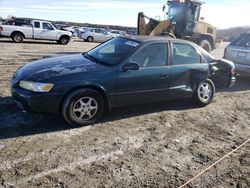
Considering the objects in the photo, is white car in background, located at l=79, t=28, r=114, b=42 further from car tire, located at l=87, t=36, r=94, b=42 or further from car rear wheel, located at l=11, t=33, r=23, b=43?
car rear wheel, located at l=11, t=33, r=23, b=43

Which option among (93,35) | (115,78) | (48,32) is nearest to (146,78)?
(115,78)

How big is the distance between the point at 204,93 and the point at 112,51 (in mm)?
2328

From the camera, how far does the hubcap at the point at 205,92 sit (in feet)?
22.4

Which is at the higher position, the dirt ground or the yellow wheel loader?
the yellow wheel loader

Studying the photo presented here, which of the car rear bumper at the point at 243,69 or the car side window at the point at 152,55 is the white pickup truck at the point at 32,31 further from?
the car side window at the point at 152,55

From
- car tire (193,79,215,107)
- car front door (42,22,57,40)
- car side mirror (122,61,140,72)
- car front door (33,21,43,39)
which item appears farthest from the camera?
car front door (42,22,57,40)

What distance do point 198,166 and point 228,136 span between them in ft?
4.73

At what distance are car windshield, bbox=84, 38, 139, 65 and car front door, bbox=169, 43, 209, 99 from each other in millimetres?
974

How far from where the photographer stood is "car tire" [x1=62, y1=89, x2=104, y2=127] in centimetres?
509

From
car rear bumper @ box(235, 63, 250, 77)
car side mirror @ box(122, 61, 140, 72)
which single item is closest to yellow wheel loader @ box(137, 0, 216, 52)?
car rear bumper @ box(235, 63, 250, 77)

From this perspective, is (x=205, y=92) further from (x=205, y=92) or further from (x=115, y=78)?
(x=115, y=78)

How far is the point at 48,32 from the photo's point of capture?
22.2 m

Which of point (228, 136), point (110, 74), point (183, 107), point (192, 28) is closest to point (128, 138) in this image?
point (110, 74)

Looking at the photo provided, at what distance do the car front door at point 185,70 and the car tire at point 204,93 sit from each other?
148 millimetres
